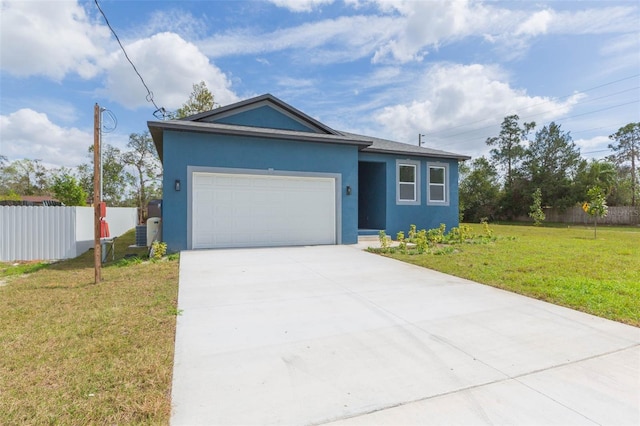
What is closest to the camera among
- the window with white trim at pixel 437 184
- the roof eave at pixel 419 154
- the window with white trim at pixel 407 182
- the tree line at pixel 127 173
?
the roof eave at pixel 419 154

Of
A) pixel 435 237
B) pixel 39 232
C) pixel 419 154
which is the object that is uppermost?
pixel 419 154

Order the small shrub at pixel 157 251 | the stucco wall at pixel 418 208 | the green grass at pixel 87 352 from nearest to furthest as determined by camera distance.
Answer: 1. the green grass at pixel 87 352
2. the small shrub at pixel 157 251
3. the stucco wall at pixel 418 208

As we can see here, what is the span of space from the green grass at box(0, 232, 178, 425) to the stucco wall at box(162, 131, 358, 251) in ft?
11.7

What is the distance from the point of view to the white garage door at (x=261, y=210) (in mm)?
9891

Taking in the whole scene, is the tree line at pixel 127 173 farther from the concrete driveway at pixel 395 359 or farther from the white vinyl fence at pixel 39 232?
the concrete driveway at pixel 395 359

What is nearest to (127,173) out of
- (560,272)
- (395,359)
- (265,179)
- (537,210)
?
(265,179)

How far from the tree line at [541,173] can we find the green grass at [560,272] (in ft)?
69.7

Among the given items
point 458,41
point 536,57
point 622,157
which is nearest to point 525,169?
point 622,157

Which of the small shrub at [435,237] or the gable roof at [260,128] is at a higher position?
the gable roof at [260,128]

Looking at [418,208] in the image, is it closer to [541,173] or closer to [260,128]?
[260,128]

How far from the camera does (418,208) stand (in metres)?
13.5

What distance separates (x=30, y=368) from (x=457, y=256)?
8640 mm

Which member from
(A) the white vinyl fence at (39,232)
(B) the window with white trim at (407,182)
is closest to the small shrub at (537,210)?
(B) the window with white trim at (407,182)

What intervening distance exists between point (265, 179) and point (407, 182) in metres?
6.02
